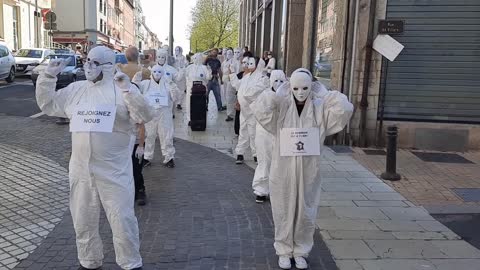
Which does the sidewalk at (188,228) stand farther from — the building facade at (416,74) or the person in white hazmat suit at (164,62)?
the building facade at (416,74)

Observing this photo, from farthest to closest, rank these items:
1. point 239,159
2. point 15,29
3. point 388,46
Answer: point 15,29
point 388,46
point 239,159

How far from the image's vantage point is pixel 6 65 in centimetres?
2005

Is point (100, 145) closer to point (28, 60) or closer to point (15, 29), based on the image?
point (28, 60)

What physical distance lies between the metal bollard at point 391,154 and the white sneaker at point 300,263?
12.0ft

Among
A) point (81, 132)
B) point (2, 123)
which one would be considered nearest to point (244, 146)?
point (81, 132)

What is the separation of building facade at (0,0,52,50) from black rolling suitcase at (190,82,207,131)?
80.9ft

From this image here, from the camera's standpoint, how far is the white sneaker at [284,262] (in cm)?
418

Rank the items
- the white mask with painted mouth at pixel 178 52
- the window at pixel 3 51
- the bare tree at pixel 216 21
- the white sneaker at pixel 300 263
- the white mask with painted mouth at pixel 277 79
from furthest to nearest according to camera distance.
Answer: the bare tree at pixel 216 21, the window at pixel 3 51, the white mask with painted mouth at pixel 178 52, the white mask with painted mouth at pixel 277 79, the white sneaker at pixel 300 263

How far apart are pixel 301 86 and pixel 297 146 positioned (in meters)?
0.49

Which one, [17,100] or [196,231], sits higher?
[17,100]

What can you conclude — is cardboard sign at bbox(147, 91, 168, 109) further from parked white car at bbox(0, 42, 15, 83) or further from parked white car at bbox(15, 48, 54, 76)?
parked white car at bbox(15, 48, 54, 76)

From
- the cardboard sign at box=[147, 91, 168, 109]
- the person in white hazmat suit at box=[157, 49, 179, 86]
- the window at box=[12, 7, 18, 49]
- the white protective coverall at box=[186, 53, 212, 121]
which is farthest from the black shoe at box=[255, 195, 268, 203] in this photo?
the window at box=[12, 7, 18, 49]

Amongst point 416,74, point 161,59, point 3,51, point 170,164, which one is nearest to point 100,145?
point 170,164

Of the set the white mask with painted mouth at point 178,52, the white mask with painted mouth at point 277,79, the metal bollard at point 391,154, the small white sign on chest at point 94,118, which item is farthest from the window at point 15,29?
the small white sign on chest at point 94,118
